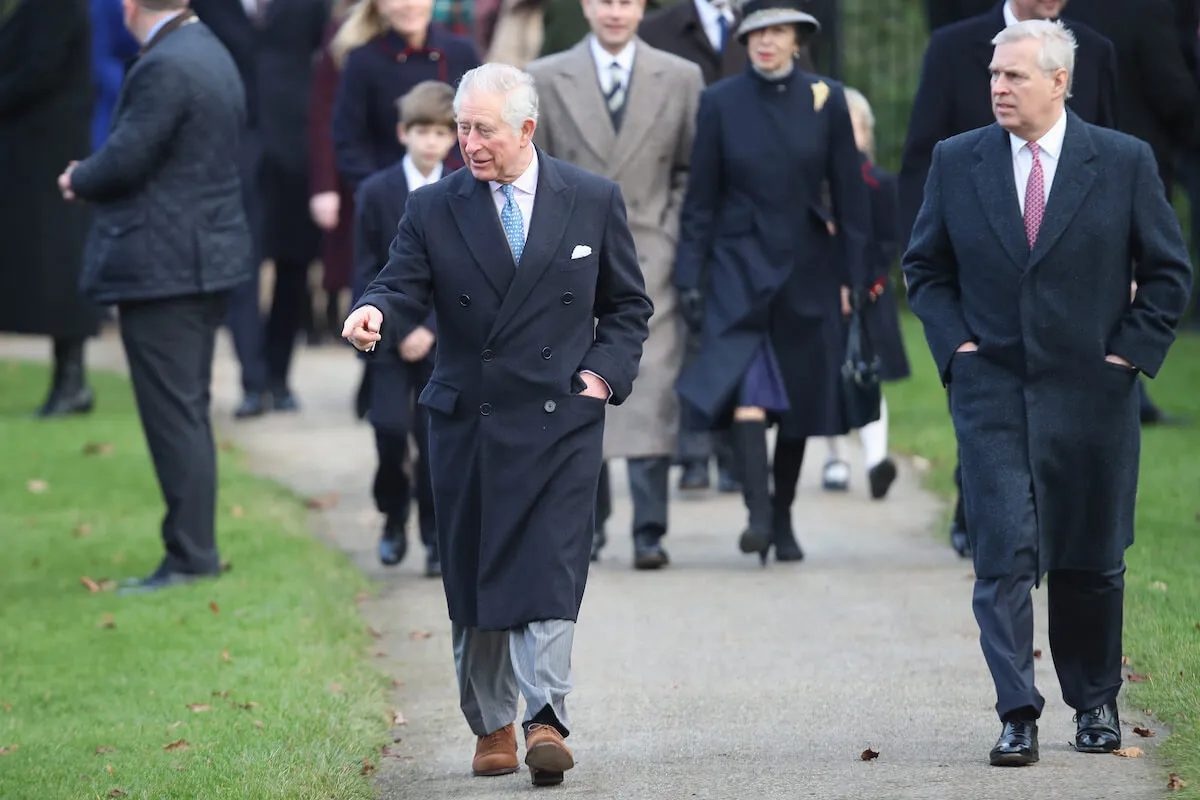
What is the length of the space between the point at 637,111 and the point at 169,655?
2.99m

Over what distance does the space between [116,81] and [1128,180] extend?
8.08 meters

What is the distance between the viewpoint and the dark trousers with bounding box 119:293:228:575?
28.1ft

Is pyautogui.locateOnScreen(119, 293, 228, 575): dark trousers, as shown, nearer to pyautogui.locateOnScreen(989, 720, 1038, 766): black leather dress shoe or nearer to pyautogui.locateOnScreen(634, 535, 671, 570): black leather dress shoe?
pyautogui.locateOnScreen(634, 535, 671, 570): black leather dress shoe

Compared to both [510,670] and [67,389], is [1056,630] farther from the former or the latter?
[67,389]

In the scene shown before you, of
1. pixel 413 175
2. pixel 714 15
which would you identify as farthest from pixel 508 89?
pixel 714 15

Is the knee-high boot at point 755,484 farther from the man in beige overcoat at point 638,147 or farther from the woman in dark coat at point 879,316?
the woman in dark coat at point 879,316

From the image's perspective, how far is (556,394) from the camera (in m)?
5.89

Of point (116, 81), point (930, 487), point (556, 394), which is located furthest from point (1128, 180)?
point (116, 81)

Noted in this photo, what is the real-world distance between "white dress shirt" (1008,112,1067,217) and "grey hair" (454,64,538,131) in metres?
1.27

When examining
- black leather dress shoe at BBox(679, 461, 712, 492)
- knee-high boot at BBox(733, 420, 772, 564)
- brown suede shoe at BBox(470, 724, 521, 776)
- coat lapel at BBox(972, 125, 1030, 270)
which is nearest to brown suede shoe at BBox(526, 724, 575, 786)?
brown suede shoe at BBox(470, 724, 521, 776)

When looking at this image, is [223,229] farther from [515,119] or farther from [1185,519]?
[1185,519]

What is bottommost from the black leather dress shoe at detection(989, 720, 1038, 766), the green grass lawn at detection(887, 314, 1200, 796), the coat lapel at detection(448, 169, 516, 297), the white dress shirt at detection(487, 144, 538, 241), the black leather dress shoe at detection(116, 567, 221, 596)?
the black leather dress shoe at detection(116, 567, 221, 596)

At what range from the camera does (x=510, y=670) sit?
609 cm

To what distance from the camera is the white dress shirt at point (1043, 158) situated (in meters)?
5.84
